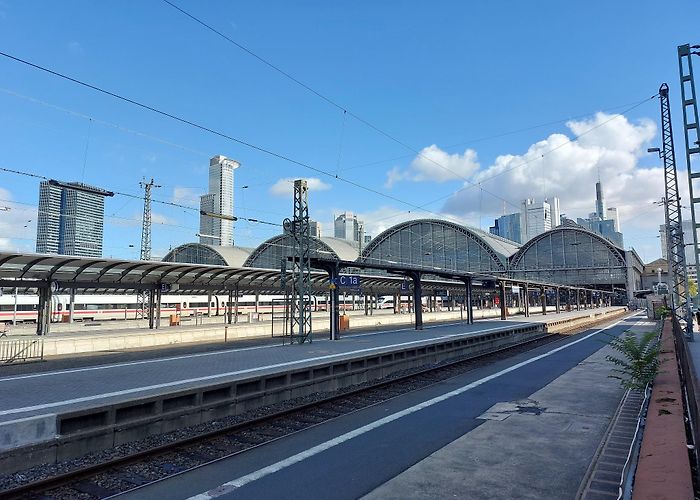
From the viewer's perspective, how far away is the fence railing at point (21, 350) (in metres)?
19.2

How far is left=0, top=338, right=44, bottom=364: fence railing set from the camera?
63.2 feet

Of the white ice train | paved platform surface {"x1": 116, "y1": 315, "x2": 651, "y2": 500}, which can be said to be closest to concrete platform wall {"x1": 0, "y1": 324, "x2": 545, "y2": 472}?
paved platform surface {"x1": 116, "y1": 315, "x2": 651, "y2": 500}

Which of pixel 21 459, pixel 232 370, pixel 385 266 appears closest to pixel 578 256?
pixel 385 266

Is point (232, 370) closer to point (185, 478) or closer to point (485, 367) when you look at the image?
point (185, 478)

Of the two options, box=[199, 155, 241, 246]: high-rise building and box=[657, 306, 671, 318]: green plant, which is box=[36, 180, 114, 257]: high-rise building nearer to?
box=[199, 155, 241, 246]: high-rise building

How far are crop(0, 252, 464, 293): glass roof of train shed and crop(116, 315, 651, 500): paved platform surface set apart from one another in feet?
57.8

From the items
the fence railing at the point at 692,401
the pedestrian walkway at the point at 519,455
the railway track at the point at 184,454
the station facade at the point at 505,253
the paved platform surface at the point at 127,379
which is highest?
the station facade at the point at 505,253

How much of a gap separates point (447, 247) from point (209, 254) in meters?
54.2

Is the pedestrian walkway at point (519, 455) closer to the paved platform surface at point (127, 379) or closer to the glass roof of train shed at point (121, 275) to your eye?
the paved platform surface at point (127, 379)

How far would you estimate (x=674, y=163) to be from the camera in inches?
958

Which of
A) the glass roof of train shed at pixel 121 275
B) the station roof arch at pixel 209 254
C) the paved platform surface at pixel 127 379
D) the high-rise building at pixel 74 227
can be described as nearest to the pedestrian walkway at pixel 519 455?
the paved platform surface at pixel 127 379

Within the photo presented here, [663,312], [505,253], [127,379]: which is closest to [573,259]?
[505,253]

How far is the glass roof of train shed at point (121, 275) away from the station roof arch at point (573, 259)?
76.7 metres

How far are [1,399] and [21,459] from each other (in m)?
3.38
